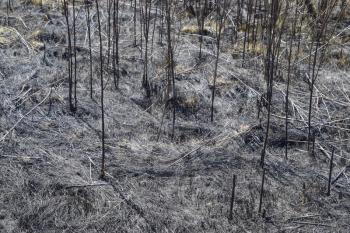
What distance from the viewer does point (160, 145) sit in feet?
11.1

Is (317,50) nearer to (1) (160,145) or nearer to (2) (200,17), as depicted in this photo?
(1) (160,145)

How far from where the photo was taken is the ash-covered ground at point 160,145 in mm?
2773

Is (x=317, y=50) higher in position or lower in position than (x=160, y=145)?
higher

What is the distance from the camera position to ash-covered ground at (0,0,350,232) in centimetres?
277

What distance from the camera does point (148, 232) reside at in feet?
8.80

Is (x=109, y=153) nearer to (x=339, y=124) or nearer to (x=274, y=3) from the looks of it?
(x=274, y=3)

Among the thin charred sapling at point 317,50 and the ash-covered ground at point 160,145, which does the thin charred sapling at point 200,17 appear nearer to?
the ash-covered ground at point 160,145

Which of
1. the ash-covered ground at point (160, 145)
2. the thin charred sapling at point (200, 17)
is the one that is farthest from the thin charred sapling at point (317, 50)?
the thin charred sapling at point (200, 17)

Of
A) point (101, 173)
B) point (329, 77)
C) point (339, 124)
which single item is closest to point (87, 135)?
point (101, 173)

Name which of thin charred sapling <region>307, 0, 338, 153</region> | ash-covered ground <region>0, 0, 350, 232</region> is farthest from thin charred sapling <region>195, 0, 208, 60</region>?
thin charred sapling <region>307, 0, 338, 153</region>

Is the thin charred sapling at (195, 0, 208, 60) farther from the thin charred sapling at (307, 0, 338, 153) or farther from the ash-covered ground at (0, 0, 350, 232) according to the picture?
the thin charred sapling at (307, 0, 338, 153)

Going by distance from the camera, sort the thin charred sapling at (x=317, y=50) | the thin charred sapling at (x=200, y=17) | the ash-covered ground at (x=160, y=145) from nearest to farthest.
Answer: the ash-covered ground at (x=160, y=145) → the thin charred sapling at (x=317, y=50) → the thin charred sapling at (x=200, y=17)

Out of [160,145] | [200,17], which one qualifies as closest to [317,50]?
[160,145]

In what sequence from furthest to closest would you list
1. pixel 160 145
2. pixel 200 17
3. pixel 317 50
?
pixel 200 17 → pixel 317 50 → pixel 160 145
